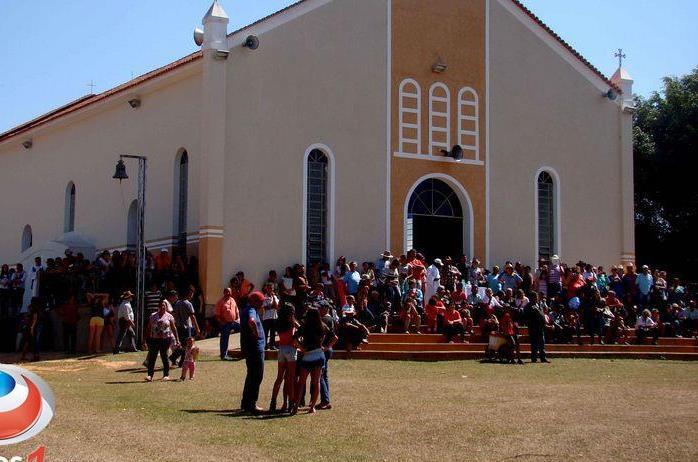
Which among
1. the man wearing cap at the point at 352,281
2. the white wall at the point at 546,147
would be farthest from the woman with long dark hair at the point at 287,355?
the white wall at the point at 546,147

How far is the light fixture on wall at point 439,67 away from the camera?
31062 millimetres

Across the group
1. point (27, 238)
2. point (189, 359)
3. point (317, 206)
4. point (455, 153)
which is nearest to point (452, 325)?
point (317, 206)

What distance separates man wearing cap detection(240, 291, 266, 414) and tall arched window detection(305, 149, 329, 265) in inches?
529

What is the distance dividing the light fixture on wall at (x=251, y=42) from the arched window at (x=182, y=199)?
12.2 ft

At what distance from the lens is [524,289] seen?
28.7 meters

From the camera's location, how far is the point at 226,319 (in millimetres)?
23016

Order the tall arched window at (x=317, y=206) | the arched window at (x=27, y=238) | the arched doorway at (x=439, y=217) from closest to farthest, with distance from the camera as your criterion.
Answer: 1. the tall arched window at (x=317, y=206)
2. the arched doorway at (x=439, y=217)
3. the arched window at (x=27, y=238)

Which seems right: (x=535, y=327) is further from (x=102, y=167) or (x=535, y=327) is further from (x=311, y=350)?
(x=102, y=167)

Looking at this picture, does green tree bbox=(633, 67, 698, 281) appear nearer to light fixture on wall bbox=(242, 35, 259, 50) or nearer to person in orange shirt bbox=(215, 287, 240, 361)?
light fixture on wall bbox=(242, 35, 259, 50)

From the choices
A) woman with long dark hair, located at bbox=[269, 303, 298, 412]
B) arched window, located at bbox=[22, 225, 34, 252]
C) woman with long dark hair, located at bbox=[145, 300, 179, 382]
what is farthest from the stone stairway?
arched window, located at bbox=[22, 225, 34, 252]

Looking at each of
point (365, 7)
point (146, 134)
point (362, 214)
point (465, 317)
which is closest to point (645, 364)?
point (465, 317)

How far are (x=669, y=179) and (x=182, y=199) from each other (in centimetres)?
2122

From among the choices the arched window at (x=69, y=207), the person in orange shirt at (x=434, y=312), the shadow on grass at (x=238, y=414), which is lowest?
the shadow on grass at (x=238, y=414)

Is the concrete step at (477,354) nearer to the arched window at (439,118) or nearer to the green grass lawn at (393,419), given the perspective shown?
the green grass lawn at (393,419)
